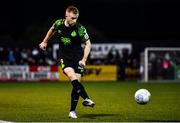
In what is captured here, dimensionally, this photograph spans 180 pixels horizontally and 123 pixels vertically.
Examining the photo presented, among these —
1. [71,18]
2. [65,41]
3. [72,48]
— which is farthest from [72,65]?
[71,18]

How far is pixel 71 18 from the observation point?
12.2 meters

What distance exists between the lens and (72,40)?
12594 mm

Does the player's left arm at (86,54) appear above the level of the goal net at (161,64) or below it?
above

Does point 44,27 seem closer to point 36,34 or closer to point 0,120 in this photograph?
point 36,34

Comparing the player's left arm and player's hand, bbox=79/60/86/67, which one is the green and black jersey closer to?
the player's left arm

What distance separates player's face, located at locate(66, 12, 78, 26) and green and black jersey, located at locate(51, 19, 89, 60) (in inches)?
7.6

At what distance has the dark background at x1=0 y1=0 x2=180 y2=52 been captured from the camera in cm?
4744

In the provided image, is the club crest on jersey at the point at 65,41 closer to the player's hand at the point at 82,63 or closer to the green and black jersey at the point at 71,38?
the green and black jersey at the point at 71,38

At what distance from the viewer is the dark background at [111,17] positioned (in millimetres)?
47438

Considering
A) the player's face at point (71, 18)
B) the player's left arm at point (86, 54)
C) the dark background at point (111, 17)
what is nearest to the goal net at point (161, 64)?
the dark background at point (111, 17)

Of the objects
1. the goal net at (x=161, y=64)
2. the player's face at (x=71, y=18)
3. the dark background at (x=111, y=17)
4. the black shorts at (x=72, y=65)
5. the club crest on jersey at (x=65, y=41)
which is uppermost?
the dark background at (x=111, y=17)

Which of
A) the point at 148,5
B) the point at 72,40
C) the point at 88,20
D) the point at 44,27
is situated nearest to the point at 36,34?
the point at 44,27

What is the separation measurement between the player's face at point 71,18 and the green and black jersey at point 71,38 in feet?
0.63

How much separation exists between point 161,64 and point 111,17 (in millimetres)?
17731
